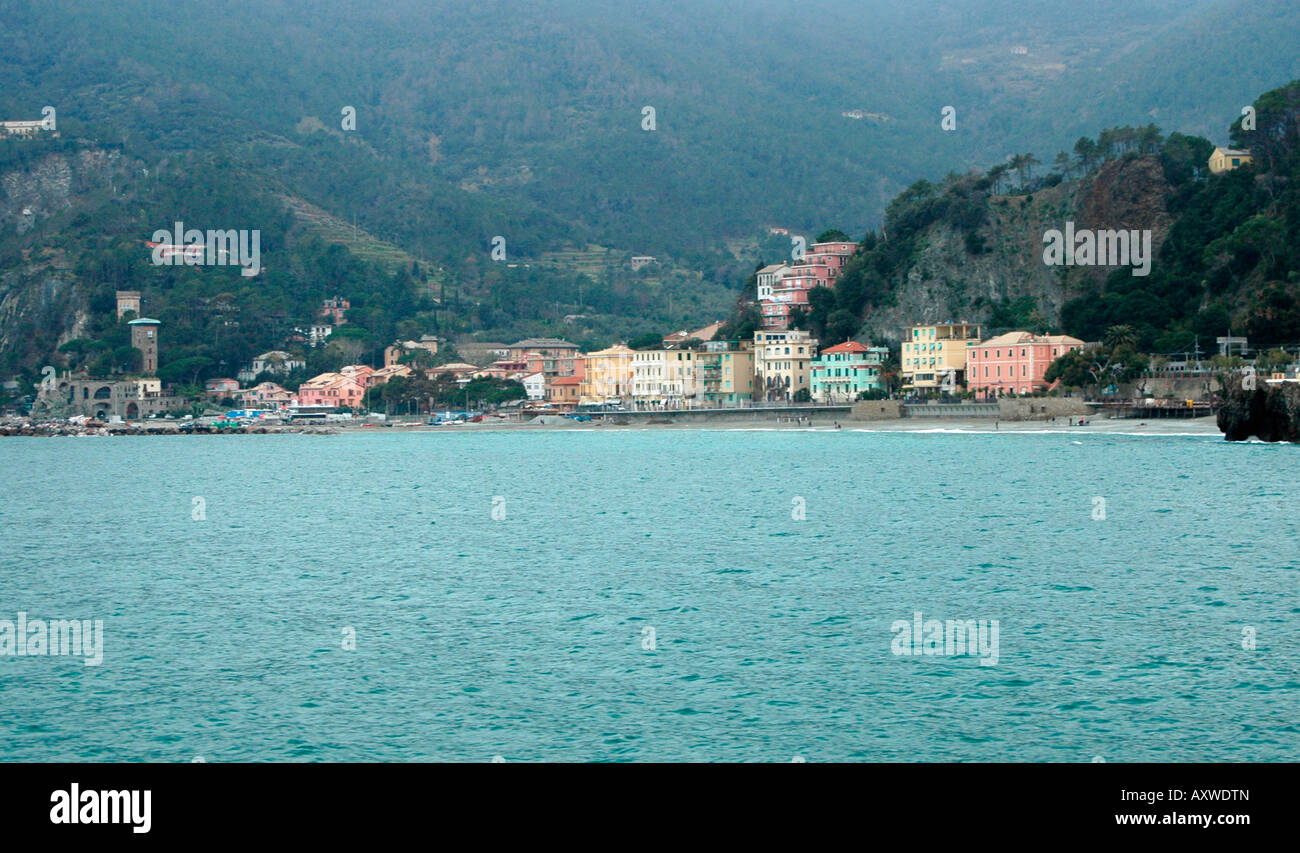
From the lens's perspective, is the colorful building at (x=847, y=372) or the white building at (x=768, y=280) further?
the white building at (x=768, y=280)

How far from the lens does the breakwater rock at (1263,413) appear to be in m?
68.9

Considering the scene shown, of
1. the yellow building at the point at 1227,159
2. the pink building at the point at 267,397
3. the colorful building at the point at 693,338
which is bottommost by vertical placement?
the pink building at the point at 267,397

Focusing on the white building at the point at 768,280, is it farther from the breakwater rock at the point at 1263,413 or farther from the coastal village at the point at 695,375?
the breakwater rock at the point at 1263,413

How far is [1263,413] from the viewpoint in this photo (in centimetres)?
7006

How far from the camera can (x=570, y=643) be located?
22.2 m

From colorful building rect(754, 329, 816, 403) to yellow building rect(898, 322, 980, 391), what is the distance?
33.6ft

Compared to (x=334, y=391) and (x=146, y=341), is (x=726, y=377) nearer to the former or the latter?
(x=334, y=391)

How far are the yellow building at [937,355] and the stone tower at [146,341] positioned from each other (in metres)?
101

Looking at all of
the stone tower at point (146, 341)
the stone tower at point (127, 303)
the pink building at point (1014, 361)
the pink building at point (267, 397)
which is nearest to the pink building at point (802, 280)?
the pink building at point (1014, 361)

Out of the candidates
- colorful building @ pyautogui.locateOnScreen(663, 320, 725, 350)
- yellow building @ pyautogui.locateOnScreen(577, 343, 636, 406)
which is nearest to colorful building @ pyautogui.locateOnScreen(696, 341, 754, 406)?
yellow building @ pyautogui.locateOnScreen(577, 343, 636, 406)

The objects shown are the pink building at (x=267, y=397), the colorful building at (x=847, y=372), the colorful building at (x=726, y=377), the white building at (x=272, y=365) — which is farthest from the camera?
the white building at (x=272, y=365)
